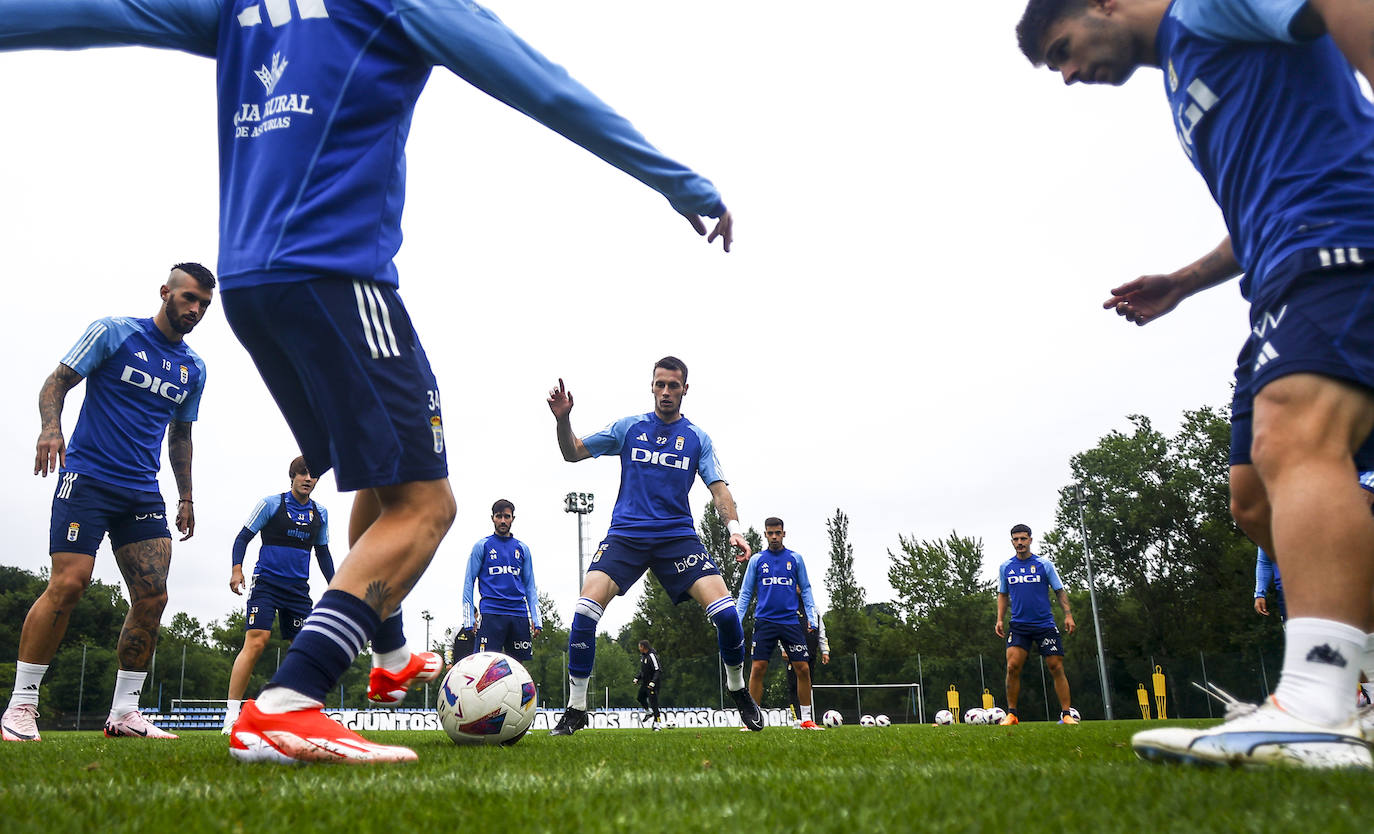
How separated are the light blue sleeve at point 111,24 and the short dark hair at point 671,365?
5.41m

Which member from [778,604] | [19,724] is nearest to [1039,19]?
[19,724]

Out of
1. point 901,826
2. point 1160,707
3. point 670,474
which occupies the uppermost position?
point 670,474

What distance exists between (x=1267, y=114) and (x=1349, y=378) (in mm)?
876

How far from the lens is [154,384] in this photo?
21.1ft

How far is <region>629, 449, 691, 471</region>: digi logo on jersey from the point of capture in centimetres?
796

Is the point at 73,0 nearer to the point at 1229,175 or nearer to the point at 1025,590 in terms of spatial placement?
the point at 1229,175

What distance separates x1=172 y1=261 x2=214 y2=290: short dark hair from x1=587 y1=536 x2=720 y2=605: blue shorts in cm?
383

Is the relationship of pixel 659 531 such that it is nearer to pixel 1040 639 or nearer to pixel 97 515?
pixel 97 515

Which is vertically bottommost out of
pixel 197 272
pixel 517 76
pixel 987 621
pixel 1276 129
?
pixel 987 621

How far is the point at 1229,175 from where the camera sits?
271cm

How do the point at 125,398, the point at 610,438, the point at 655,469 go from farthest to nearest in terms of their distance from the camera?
1. the point at 610,438
2. the point at 655,469
3. the point at 125,398

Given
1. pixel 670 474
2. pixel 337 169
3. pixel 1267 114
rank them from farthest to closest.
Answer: pixel 670 474, pixel 337 169, pixel 1267 114

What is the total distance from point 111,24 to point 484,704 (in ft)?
11.8

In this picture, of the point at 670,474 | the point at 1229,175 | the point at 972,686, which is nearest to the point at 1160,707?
the point at 972,686
